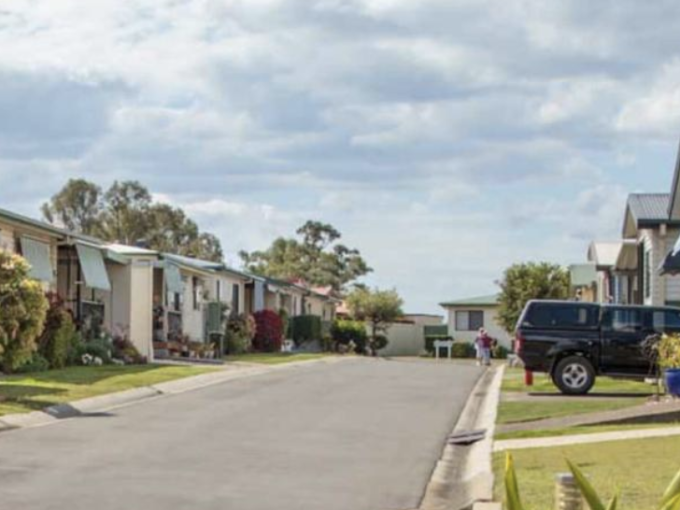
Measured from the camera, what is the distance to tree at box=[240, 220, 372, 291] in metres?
105

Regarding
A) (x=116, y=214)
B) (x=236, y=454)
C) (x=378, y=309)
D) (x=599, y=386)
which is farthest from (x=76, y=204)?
(x=236, y=454)

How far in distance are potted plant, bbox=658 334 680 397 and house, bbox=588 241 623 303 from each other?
63.4 feet

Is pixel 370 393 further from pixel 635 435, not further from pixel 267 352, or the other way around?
pixel 267 352

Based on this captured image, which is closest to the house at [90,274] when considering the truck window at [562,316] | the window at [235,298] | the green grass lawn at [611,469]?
the truck window at [562,316]

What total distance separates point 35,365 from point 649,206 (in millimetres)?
16595

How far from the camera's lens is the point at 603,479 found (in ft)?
40.6

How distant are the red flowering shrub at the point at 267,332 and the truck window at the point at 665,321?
30412mm

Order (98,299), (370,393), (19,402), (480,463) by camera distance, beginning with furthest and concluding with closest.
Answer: (98,299) → (370,393) → (19,402) → (480,463)

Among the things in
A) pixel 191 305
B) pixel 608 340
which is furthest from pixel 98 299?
pixel 608 340

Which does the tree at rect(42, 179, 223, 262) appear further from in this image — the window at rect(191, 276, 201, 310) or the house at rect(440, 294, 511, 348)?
the window at rect(191, 276, 201, 310)

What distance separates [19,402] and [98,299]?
1782 cm

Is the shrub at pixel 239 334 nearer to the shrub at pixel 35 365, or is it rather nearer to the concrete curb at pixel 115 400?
the concrete curb at pixel 115 400

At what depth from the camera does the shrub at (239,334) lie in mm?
50812

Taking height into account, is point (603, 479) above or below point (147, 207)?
below
